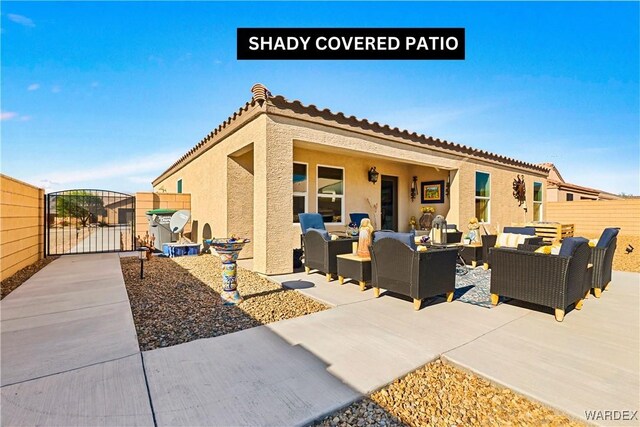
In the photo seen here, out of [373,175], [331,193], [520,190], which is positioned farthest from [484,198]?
[331,193]

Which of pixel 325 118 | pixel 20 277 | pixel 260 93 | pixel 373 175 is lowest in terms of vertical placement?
pixel 20 277

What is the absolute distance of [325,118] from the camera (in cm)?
704

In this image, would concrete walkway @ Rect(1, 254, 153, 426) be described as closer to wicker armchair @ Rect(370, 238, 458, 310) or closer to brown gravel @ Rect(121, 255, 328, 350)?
brown gravel @ Rect(121, 255, 328, 350)

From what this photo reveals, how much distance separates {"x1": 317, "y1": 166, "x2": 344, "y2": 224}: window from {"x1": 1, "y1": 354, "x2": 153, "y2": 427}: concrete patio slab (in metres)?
6.97

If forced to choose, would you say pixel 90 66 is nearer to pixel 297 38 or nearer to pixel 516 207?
pixel 297 38

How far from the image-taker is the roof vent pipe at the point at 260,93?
611cm

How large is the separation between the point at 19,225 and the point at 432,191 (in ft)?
39.3

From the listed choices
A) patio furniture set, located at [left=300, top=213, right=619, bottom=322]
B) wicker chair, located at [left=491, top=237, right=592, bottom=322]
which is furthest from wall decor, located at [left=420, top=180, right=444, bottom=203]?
wicker chair, located at [left=491, top=237, right=592, bottom=322]

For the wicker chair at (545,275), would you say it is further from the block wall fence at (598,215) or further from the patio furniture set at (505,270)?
the block wall fence at (598,215)

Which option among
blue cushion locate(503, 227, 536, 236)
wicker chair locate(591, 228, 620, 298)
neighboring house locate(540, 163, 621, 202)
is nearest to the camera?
wicker chair locate(591, 228, 620, 298)

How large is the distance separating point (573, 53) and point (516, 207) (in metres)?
6.48

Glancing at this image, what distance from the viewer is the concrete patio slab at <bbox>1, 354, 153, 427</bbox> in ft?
6.05

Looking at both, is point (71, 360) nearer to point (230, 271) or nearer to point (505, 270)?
point (230, 271)

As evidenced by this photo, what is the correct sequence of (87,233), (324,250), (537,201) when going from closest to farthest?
(324,250) < (537,201) < (87,233)
